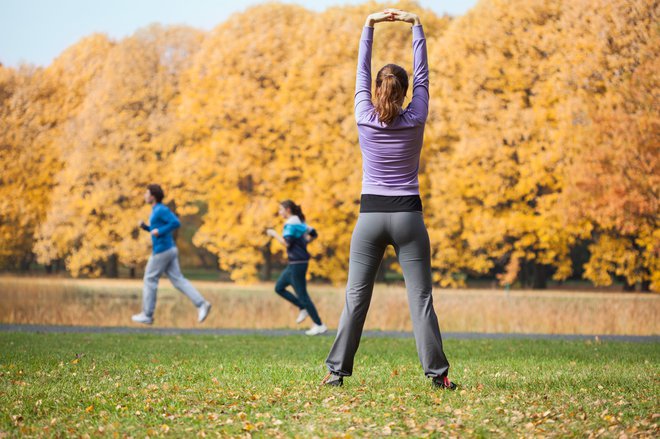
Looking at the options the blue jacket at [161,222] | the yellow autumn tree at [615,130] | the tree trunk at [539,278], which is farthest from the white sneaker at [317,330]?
the tree trunk at [539,278]

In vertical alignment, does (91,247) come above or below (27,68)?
below

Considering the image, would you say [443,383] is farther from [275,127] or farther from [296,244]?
[275,127]

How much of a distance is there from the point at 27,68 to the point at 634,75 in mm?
24808

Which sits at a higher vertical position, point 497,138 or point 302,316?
point 497,138

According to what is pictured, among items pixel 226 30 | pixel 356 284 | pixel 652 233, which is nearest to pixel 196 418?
pixel 356 284

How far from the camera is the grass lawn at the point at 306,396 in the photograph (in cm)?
511

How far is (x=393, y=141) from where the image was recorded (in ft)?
19.8

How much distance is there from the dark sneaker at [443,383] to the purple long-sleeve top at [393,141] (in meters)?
1.28

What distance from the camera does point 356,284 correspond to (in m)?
6.10

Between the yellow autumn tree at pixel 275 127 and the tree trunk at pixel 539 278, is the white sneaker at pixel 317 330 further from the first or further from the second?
the tree trunk at pixel 539 278

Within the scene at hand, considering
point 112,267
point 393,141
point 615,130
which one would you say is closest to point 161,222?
point 393,141

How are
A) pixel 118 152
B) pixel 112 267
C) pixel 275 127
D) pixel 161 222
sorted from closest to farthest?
pixel 161 222
pixel 275 127
pixel 118 152
pixel 112 267

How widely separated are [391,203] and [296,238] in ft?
22.4

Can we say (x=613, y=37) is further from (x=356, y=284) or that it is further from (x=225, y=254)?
(x=356, y=284)
